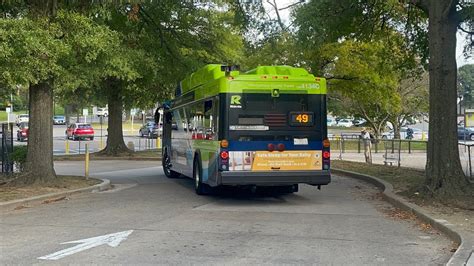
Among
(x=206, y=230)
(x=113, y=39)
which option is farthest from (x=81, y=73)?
(x=206, y=230)

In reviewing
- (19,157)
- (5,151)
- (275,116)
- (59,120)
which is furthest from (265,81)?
(59,120)

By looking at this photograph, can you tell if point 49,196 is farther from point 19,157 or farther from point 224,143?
point 19,157

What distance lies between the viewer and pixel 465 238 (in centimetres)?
779

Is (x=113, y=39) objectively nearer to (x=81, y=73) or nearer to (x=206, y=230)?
(x=81, y=73)

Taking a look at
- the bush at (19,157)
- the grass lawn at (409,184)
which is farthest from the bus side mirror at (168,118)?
the grass lawn at (409,184)

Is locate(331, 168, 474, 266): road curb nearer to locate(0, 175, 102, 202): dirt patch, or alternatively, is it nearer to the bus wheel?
the bus wheel

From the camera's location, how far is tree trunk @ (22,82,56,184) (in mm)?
14445

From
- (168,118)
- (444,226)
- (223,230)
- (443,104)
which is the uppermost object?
(443,104)

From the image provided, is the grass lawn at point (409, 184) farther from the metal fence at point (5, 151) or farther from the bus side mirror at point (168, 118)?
the metal fence at point (5, 151)

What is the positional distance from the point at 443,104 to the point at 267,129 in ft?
12.5

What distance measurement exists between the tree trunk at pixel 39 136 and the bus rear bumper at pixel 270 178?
17.9ft

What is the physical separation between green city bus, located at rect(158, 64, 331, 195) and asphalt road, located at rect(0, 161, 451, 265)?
712 mm

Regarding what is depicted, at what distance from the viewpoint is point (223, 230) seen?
910 cm

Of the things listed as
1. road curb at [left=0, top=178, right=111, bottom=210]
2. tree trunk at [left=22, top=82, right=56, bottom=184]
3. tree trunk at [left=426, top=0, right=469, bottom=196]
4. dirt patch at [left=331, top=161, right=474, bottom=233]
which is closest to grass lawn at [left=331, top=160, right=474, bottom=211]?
dirt patch at [left=331, top=161, right=474, bottom=233]
